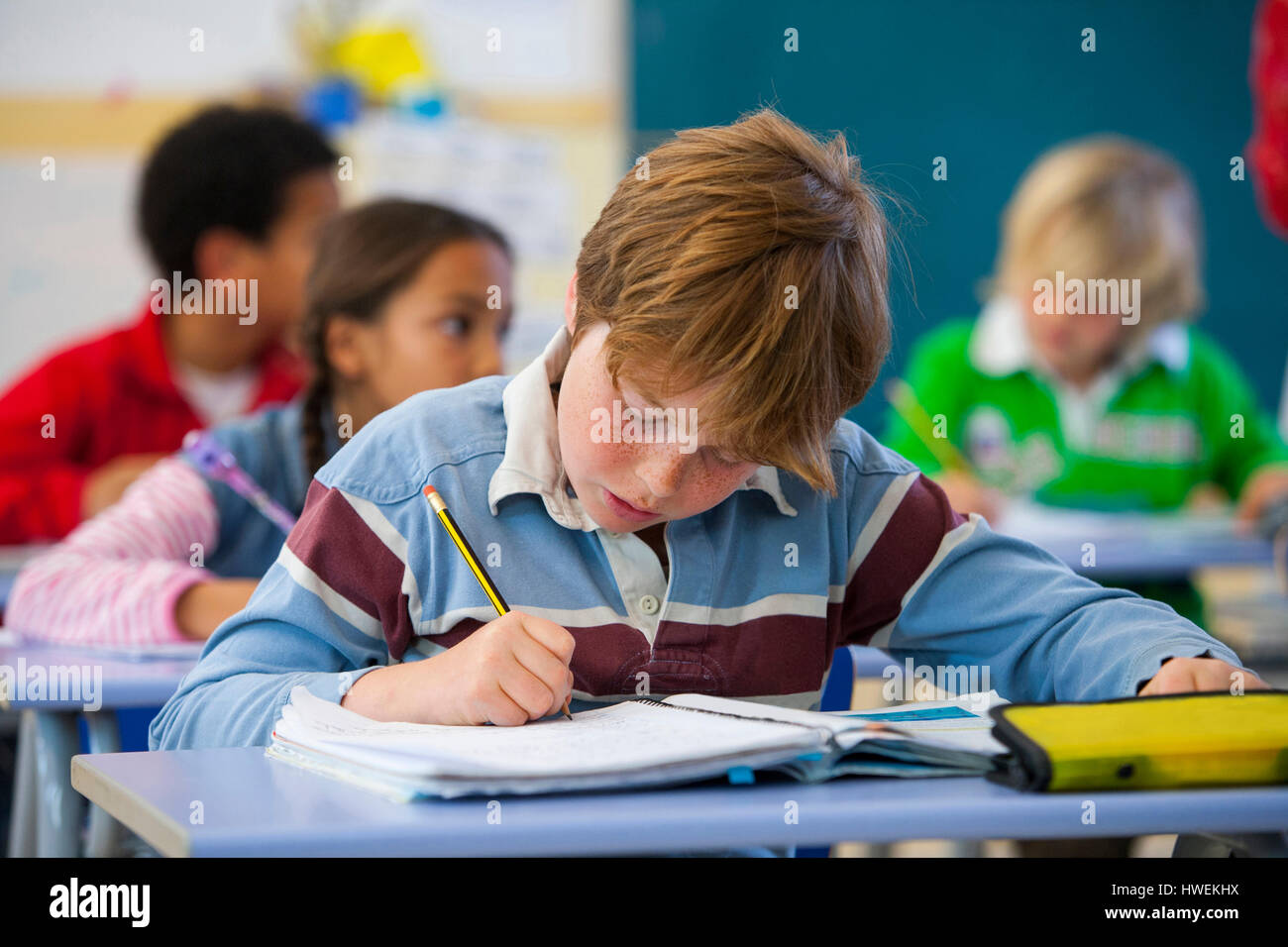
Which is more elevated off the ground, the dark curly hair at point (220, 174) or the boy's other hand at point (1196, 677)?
the dark curly hair at point (220, 174)

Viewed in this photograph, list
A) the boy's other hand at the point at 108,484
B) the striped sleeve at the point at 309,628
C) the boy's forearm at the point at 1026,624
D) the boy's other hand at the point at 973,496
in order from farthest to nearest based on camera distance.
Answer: the boy's other hand at the point at 973,496, the boy's other hand at the point at 108,484, the boy's forearm at the point at 1026,624, the striped sleeve at the point at 309,628

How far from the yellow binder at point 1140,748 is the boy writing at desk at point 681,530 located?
0.15m

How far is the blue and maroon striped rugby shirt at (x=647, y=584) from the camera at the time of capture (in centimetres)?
97

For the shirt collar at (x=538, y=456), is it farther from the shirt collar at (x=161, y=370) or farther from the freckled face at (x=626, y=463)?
the shirt collar at (x=161, y=370)

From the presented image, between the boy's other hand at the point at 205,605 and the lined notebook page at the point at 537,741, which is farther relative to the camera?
the boy's other hand at the point at 205,605

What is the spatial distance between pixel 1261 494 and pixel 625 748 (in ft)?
7.24

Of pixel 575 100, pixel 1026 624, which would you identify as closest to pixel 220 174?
pixel 575 100

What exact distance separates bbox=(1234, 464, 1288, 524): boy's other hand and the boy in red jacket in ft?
5.75

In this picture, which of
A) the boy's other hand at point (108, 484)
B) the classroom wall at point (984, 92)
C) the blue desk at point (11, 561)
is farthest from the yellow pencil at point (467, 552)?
the classroom wall at point (984, 92)

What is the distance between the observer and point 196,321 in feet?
8.41

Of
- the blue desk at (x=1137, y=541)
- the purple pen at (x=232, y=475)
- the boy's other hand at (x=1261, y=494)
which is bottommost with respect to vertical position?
the blue desk at (x=1137, y=541)

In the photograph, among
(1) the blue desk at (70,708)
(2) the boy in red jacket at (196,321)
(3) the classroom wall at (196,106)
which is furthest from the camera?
(3) the classroom wall at (196,106)

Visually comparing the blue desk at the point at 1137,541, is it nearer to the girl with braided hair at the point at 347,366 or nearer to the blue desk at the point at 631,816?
the girl with braided hair at the point at 347,366
